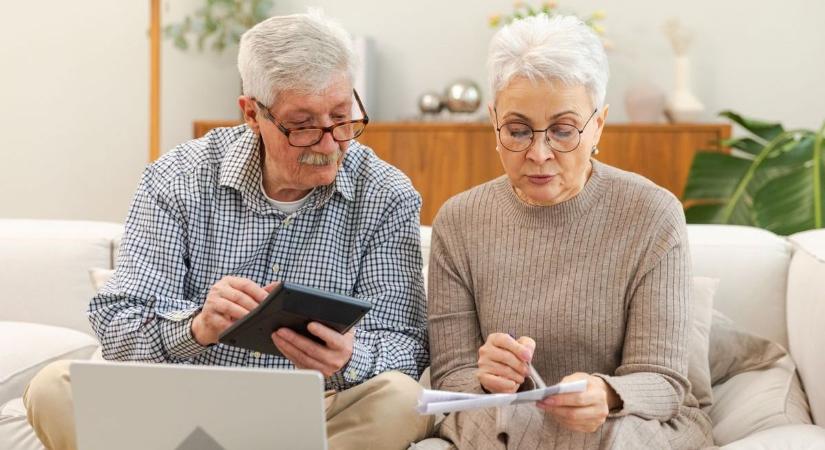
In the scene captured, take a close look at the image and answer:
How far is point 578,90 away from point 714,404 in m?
0.72

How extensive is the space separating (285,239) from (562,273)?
0.54 m

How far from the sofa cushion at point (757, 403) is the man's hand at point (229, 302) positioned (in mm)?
922

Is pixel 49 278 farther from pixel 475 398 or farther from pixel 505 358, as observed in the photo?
pixel 475 398

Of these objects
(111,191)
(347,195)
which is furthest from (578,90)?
(111,191)

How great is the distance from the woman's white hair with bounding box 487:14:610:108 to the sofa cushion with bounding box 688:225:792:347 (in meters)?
0.61

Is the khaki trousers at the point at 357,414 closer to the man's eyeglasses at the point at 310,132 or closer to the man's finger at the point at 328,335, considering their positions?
the man's finger at the point at 328,335

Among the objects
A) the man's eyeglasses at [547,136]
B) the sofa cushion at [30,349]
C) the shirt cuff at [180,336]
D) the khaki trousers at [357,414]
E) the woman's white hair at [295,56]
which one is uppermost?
the woman's white hair at [295,56]

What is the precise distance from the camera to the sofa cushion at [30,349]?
2.33m

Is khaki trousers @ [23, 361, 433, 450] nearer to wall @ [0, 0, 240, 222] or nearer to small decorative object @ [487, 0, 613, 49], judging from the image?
small decorative object @ [487, 0, 613, 49]

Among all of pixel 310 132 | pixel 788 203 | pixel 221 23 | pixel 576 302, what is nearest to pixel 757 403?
pixel 576 302

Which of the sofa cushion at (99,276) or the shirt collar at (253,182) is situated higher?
the shirt collar at (253,182)

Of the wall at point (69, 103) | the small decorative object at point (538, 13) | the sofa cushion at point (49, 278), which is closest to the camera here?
the sofa cushion at point (49, 278)

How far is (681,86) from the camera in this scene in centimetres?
439

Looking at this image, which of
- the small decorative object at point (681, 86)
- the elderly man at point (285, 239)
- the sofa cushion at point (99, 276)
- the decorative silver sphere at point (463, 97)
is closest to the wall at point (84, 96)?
the decorative silver sphere at point (463, 97)
